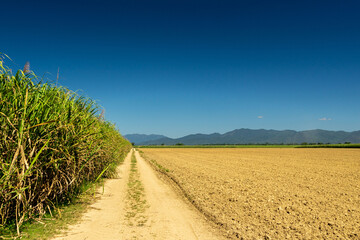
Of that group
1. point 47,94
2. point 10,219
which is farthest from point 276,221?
point 47,94

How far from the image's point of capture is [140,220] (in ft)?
19.4

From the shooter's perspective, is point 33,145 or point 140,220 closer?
point 33,145

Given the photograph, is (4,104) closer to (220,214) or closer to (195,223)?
(195,223)

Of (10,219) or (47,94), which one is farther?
(47,94)

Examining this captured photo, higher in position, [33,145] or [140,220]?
[33,145]

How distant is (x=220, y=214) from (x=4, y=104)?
596cm

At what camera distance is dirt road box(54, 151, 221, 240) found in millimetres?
4938

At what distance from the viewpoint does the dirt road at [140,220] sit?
4938 mm

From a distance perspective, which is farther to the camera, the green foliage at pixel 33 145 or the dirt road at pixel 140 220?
the dirt road at pixel 140 220

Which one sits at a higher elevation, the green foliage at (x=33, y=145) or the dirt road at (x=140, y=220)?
the green foliage at (x=33, y=145)

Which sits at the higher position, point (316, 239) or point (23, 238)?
point (23, 238)

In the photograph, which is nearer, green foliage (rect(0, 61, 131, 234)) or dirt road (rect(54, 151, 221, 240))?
green foliage (rect(0, 61, 131, 234))

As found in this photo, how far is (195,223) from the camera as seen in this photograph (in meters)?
5.89

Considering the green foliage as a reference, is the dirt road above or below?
below
